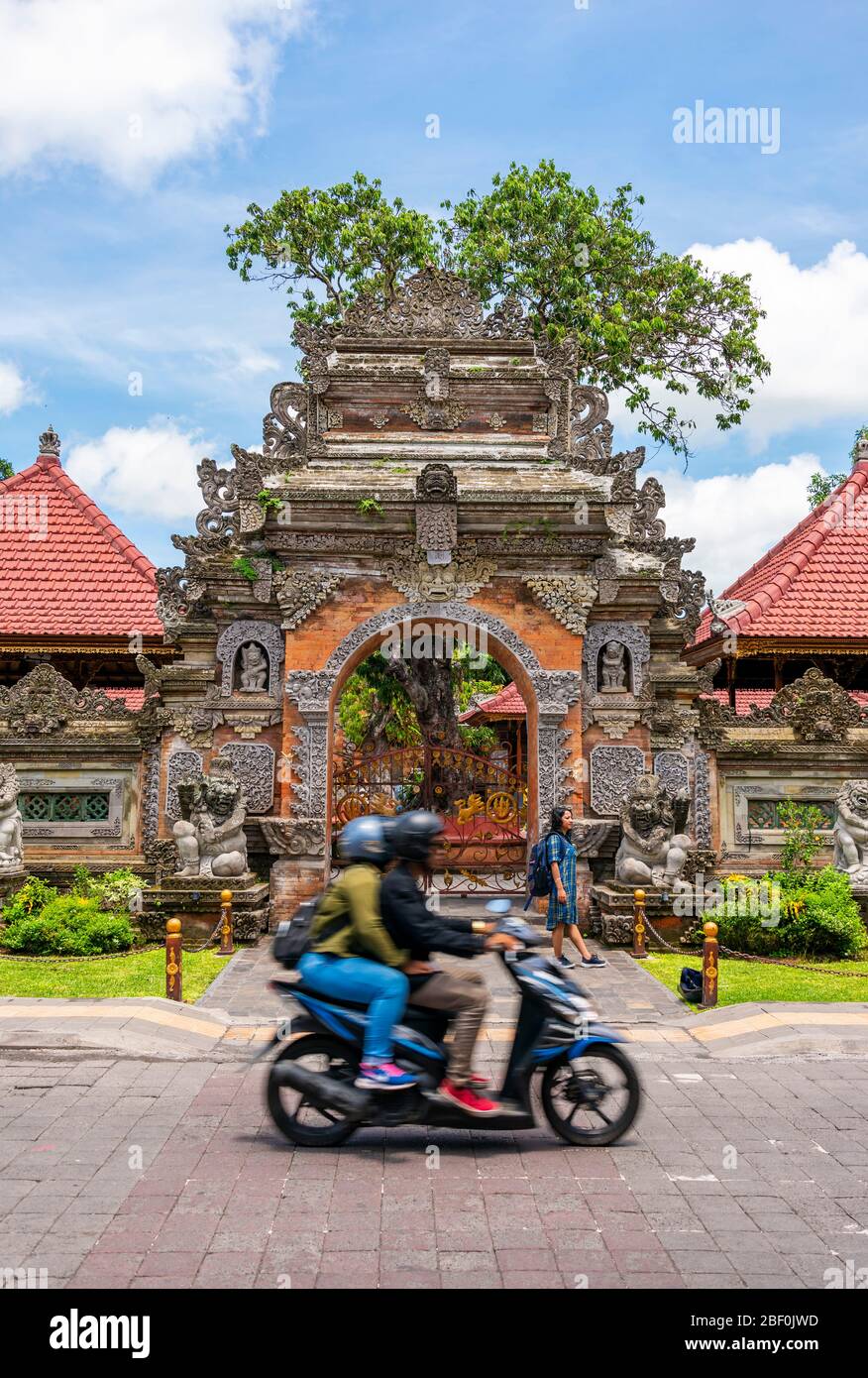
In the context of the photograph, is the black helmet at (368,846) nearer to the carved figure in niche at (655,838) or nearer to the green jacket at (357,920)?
the green jacket at (357,920)

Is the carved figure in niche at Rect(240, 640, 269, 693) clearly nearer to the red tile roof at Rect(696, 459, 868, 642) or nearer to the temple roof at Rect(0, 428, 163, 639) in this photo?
the temple roof at Rect(0, 428, 163, 639)

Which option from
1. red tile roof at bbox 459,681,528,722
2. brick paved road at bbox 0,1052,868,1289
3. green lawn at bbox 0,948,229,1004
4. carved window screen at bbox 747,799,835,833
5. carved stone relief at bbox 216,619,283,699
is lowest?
green lawn at bbox 0,948,229,1004

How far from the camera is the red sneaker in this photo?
18.2 ft

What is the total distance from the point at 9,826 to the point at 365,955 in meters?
8.01

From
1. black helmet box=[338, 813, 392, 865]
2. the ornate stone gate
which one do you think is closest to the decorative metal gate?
the ornate stone gate

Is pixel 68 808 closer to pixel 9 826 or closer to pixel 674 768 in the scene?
pixel 9 826

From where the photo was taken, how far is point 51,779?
1332 cm

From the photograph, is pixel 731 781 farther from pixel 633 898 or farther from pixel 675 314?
pixel 675 314

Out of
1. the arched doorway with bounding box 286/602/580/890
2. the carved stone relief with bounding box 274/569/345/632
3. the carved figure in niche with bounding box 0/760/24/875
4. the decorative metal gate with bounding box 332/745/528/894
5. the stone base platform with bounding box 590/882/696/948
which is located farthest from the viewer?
the decorative metal gate with bounding box 332/745/528/894

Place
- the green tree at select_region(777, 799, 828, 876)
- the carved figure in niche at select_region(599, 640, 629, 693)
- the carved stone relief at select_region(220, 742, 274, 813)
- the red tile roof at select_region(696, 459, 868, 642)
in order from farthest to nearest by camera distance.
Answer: the red tile roof at select_region(696, 459, 868, 642) → the carved figure in niche at select_region(599, 640, 629, 693) → the carved stone relief at select_region(220, 742, 274, 813) → the green tree at select_region(777, 799, 828, 876)

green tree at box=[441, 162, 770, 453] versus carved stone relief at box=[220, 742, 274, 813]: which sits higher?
green tree at box=[441, 162, 770, 453]

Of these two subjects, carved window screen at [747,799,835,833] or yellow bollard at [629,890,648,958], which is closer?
yellow bollard at [629,890,648,958]

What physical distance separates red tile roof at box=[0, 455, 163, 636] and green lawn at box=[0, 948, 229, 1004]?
645 centimetres

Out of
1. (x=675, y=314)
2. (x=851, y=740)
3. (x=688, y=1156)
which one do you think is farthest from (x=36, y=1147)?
(x=675, y=314)
